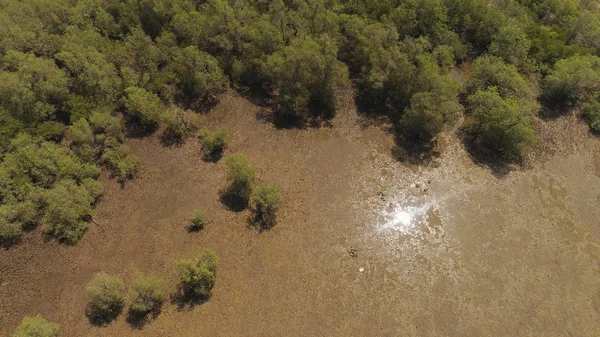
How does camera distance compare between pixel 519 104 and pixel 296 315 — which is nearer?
pixel 296 315

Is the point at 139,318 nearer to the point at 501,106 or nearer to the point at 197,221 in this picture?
the point at 197,221

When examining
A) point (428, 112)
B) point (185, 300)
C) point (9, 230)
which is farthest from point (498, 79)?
point (9, 230)

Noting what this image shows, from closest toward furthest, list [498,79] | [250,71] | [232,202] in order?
[232,202] < [498,79] < [250,71]

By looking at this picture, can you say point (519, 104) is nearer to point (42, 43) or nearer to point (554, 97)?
point (554, 97)

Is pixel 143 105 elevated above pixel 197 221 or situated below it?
above

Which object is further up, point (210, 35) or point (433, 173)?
point (210, 35)

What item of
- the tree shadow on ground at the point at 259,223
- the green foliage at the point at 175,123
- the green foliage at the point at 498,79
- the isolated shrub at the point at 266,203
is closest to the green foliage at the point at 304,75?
the green foliage at the point at 175,123

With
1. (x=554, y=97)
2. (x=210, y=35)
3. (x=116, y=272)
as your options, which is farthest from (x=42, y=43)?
(x=554, y=97)
